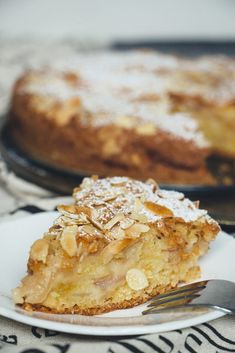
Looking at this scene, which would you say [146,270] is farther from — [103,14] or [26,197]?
[103,14]

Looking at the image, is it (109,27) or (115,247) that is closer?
(115,247)

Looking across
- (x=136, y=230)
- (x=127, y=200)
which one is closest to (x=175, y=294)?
(x=136, y=230)

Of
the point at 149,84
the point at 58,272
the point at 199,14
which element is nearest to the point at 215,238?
the point at 58,272

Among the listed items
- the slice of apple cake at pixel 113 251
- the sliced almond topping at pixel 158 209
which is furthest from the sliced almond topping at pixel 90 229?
the sliced almond topping at pixel 158 209

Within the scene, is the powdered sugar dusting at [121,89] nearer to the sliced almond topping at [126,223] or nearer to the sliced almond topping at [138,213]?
the sliced almond topping at [138,213]

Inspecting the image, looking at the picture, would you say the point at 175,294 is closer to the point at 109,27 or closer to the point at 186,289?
the point at 186,289
